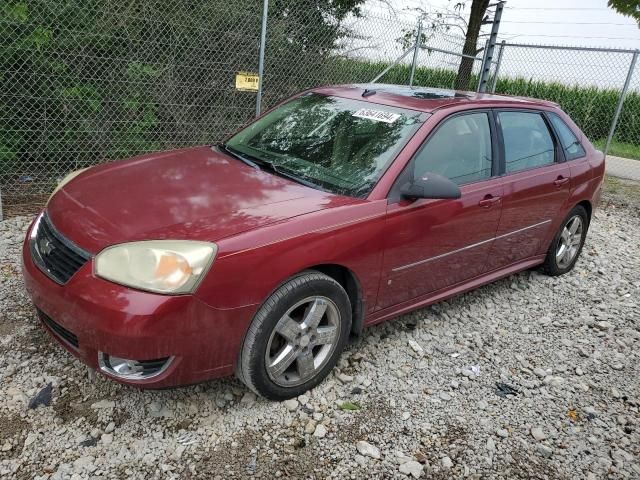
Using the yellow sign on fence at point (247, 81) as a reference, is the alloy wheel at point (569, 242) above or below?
below

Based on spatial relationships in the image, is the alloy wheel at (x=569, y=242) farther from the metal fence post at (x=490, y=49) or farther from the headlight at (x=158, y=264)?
the metal fence post at (x=490, y=49)

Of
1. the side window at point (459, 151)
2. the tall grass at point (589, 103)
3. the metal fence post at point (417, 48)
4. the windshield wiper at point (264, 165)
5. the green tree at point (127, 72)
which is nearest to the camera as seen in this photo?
the windshield wiper at point (264, 165)

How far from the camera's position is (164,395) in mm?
2795

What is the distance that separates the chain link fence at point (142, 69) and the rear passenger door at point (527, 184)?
360cm

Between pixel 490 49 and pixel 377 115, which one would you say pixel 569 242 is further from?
pixel 490 49

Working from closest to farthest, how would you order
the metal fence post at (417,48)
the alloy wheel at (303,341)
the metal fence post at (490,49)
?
the alloy wheel at (303,341)
the metal fence post at (417,48)
the metal fence post at (490,49)

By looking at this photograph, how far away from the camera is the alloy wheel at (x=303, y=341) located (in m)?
2.70

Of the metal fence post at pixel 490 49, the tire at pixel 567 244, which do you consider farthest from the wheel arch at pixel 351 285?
the metal fence post at pixel 490 49

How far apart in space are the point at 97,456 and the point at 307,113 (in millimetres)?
2502

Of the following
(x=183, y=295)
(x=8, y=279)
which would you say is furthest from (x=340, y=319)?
(x=8, y=279)

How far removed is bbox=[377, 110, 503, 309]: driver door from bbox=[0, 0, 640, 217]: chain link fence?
3.68 meters

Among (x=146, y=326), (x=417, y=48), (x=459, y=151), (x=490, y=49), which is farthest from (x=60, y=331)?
(x=490, y=49)

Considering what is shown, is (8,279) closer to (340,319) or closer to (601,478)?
(340,319)

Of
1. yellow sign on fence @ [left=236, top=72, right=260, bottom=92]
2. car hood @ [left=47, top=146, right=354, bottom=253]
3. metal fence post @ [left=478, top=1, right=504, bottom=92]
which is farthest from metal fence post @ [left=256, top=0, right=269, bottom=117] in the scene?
metal fence post @ [left=478, top=1, right=504, bottom=92]
